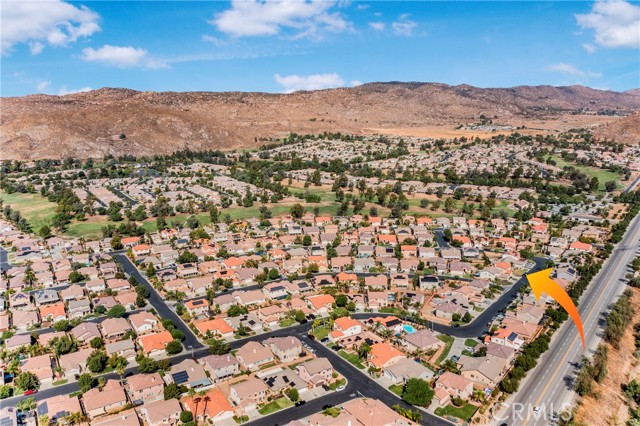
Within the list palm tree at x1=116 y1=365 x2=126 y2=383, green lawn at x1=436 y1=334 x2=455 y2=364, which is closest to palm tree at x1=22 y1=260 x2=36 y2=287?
palm tree at x1=116 y1=365 x2=126 y2=383

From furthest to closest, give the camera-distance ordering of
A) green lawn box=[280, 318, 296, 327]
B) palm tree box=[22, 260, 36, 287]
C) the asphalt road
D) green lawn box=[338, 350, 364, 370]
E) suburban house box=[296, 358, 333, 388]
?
palm tree box=[22, 260, 36, 287], green lawn box=[280, 318, 296, 327], the asphalt road, green lawn box=[338, 350, 364, 370], suburban house box=[296, 358, 333, 388]

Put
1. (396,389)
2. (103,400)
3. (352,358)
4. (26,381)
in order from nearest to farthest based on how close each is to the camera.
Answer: (103,400) → (26,381) → (396,389) → (352,358)

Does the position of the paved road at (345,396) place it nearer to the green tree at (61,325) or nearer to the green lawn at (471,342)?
the green lawn at (471,342)

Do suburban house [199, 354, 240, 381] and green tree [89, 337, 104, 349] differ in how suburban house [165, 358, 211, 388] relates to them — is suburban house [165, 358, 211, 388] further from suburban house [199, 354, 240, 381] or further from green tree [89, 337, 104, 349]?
green tree [89, 337, 104, 349]

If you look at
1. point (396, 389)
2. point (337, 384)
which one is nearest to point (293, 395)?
point (337, 384)

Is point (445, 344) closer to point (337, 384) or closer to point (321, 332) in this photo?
point (321, 332)

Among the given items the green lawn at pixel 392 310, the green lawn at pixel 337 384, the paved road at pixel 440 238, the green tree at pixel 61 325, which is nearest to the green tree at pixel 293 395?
the green lawn at pixel 337 384
